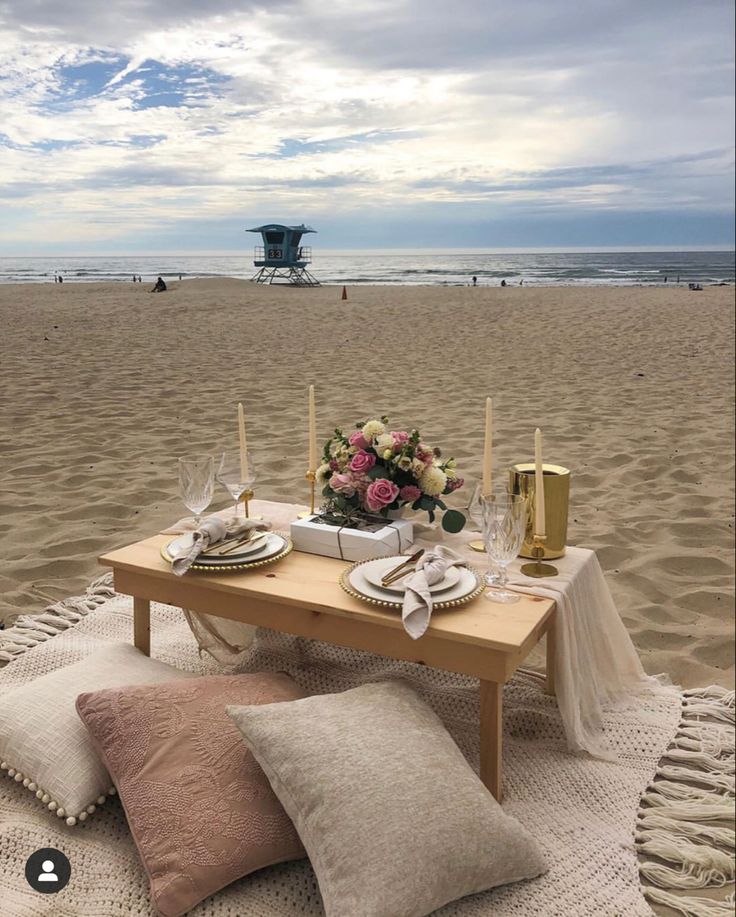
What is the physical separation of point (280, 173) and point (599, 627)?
251 cm

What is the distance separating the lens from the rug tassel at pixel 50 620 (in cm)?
199

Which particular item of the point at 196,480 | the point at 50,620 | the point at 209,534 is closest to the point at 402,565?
the point at 209,534

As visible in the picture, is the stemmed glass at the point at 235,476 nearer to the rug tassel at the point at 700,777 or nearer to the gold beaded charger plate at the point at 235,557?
the gold beaded charger plate at the point at 235,557

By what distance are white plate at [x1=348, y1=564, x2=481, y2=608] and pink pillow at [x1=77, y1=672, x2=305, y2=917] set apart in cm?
27

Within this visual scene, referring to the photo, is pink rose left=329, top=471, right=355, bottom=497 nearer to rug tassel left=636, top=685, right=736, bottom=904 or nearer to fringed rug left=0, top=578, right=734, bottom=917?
fringed rug left=0, top=578, right=734, bottom=917

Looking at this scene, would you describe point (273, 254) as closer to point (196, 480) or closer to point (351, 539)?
point (196, 480)

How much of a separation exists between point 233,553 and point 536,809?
2.44 feet

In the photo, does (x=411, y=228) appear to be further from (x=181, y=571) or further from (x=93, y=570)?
(x=181, y=571)

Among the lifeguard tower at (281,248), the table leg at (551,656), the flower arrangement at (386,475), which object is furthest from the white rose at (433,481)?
the lifeguard tower at (281,248)

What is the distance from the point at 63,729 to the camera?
143 centimetres

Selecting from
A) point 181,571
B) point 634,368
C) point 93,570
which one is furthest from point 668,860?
point 634,368

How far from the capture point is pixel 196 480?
5.64 ft

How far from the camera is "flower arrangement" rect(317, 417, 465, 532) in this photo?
5.47ft

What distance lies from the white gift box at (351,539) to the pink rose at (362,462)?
0.41 ft
